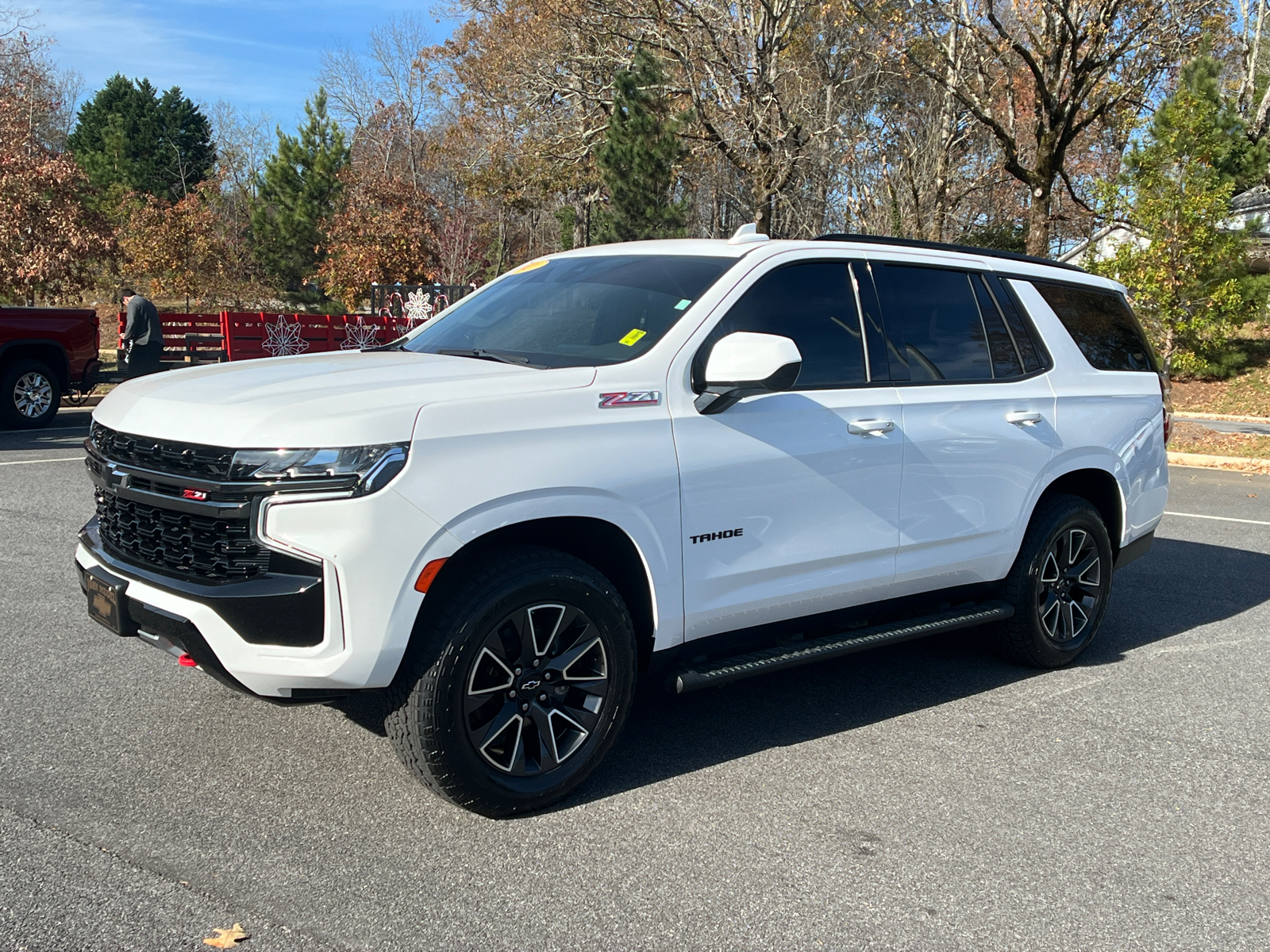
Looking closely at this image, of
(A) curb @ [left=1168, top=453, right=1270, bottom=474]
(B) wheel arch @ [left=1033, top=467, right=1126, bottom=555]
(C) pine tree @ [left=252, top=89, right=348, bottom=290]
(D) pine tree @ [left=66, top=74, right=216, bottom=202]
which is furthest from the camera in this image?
(D) pine tree @ [left=66, top=74, right=216, bottom=202]

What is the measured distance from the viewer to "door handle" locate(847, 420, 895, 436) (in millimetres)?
4500

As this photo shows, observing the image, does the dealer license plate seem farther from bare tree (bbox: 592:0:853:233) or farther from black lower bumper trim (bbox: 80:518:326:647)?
bare tree (bbox: 592:0:853:233)

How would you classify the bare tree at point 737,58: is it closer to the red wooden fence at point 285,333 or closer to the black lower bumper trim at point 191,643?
the red wooden fence at point 285,333

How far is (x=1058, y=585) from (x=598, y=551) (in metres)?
2.74

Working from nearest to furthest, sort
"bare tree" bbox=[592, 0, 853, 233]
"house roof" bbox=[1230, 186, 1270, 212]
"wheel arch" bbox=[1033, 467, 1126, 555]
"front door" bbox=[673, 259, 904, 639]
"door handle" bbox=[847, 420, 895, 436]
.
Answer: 1. "front door" bbox=[673, 259, 904, 639]
2. "door handle" bbox=[847, 420, 895, 436]
3. "wheel arch" bbox=[1033, 467, 1126, 555]
4. "bare tree" bbox=[592, 0, 853, 233]
5. "house roof" bbox=[1230, 186, 1270, 212]

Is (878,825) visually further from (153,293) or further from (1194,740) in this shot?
(153,293)

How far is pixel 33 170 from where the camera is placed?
21.4 m

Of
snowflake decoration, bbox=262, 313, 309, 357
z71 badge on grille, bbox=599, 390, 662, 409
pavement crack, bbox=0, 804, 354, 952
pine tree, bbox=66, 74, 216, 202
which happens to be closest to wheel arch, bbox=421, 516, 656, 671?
z71 badge on grille, bbox=599, 390, 662, 409

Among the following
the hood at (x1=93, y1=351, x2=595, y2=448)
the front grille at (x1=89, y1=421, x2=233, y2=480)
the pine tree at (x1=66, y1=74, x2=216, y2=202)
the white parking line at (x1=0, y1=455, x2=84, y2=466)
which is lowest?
the white parking line at (x1=0, y1=455, x2=84, y2=466)

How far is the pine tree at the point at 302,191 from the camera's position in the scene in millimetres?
45625

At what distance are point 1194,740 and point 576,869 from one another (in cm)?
283

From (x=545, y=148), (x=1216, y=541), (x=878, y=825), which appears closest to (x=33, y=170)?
(x=545, y=148)

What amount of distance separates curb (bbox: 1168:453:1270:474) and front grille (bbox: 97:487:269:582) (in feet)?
45.2

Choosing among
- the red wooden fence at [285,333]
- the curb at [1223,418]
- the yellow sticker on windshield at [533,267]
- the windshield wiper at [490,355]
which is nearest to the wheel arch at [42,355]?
the red wooden fence at [285,333]
